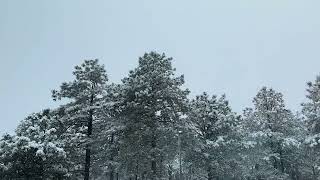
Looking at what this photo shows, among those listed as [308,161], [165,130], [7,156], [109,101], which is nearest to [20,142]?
[7,156]

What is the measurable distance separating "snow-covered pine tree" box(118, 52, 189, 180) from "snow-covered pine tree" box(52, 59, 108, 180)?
276 centimetres

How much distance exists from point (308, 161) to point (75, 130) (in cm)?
3325

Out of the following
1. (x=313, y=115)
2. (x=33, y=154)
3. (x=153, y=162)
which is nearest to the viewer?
(x=33, y=154)

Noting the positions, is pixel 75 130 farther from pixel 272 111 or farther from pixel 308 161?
pixel 308 161

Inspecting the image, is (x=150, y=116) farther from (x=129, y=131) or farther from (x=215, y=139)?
(x=215, y=139)

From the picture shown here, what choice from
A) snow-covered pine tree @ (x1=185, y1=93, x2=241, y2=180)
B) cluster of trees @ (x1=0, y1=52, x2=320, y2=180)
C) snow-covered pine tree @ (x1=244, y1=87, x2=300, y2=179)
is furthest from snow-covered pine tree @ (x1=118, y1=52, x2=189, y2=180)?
snow-covered pine tree @ (x1=244, y1=87, x2=300, y2=179)

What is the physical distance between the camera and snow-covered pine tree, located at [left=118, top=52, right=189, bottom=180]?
35.6 m

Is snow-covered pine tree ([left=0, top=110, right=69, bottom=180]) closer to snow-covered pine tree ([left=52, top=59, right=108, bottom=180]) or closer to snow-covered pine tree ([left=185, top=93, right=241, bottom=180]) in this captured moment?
snow-covered pine tree ([left=52, top=59, right=108, bottom=180])

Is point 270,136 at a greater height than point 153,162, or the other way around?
point 270,136

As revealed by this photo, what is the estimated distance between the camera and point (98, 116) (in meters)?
40.0

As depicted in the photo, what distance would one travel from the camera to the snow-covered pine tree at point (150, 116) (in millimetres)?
35594

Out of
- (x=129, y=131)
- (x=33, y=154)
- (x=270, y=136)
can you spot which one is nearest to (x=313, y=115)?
(x=270, y=136)

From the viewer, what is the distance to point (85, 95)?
38062 mm

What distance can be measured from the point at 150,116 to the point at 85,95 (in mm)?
6145
